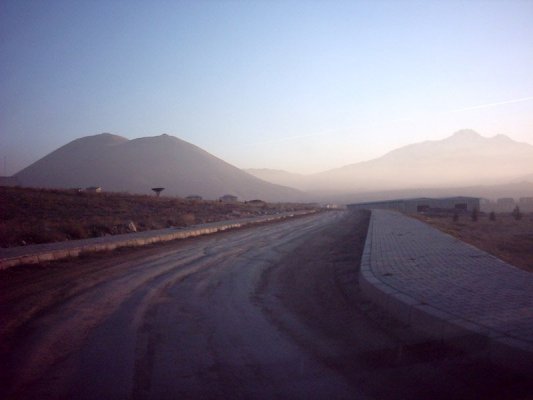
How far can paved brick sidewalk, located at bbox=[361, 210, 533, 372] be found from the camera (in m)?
6.02

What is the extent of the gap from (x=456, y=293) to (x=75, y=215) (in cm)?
3346

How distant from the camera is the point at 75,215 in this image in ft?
122

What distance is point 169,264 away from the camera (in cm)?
1430

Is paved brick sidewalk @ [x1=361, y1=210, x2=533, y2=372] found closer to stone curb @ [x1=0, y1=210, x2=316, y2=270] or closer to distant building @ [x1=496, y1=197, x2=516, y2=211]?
stone curb @ [x1=0, y1=210, x2=316, y2=270]

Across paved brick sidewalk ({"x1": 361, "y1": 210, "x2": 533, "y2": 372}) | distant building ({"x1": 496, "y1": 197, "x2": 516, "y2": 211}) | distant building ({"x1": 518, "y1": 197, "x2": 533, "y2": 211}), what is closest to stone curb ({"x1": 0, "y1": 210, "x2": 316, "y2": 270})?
paved brick sidewalk ({"x1": 361, "y1": 210, "x2": 533, "y2": 372})

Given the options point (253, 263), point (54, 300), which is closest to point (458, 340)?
point (54, 300)

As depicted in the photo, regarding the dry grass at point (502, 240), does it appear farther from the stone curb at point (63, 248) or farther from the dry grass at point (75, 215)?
the dry grass at point (75, 215)

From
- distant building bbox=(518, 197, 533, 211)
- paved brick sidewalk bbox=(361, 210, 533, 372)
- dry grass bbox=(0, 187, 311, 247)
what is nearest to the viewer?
paved brick sidewalk bbox=(361, 210, 533, 372)

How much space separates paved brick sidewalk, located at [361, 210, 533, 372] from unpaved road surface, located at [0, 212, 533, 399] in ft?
A: 1.03

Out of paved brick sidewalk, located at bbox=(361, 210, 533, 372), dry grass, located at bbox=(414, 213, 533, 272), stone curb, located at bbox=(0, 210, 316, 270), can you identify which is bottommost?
dry grass, located at bbox=(414, 213, 533, 272)

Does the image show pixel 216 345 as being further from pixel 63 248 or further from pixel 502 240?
pixel 502 240

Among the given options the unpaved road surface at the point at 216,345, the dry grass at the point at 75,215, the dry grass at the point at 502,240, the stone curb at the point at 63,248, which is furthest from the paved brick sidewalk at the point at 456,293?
the dry grass at the point at 75,215

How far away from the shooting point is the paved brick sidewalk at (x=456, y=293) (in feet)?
19.8

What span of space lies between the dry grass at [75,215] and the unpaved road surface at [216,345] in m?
10.6
